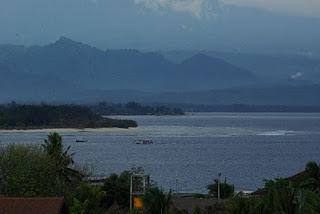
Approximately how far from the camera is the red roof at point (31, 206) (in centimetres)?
3997

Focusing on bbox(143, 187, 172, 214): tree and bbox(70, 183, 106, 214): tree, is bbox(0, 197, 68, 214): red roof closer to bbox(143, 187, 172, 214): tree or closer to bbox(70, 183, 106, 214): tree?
bbox(70, 183, 106, 214): tree

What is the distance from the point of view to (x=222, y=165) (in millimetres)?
109812

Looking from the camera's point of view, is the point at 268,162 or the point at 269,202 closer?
the point at 269,202

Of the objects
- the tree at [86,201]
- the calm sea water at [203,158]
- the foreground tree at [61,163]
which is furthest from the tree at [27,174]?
the calm sea water at [203,158]

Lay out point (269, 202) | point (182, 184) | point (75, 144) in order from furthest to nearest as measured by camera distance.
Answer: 1. point (75, 144)
2. point (182, 184)
3. point (269, 202)

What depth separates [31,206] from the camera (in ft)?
132

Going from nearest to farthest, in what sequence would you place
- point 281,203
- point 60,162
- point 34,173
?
point 281,203 < point 34,173 < point 60,162

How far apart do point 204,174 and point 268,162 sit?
874 inches

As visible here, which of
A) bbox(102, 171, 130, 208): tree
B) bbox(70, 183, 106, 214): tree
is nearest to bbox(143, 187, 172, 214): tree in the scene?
bbox(70, 183, 106, 214): tree

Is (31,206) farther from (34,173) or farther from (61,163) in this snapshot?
(61,163)

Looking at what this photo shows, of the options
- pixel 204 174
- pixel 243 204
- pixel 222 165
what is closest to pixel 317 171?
pixel 243 204

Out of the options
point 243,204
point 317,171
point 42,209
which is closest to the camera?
point 243,204

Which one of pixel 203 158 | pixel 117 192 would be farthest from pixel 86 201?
pixel 203 158

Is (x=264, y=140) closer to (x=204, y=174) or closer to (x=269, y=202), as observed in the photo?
(x=204, y=174)
